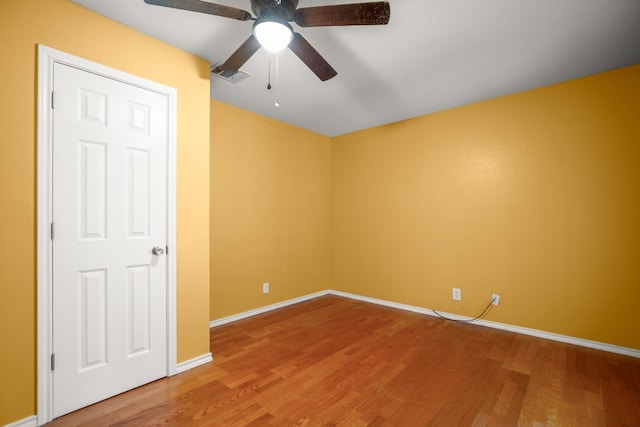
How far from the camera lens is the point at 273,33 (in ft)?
4.74

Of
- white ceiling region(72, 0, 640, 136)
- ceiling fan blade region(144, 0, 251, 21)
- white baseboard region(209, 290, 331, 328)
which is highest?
white ceiling region(72, 0, 640, 136)

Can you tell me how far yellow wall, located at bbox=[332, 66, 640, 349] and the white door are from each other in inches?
111

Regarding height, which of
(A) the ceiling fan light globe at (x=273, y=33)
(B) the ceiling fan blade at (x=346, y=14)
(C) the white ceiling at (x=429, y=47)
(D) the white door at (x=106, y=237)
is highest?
(C) the white ceiling at (x=429, y=47)

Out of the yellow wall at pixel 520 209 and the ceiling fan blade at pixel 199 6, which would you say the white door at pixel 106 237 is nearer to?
the ceiling fan blade at pixel 199 6

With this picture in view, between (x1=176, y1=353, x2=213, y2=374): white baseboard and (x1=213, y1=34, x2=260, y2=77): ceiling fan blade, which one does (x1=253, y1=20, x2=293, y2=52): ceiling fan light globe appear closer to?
(x1=213, y1=34, x2=260, y2=77): ceiling fan blade

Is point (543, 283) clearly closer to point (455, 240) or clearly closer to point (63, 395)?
point (455, 240)

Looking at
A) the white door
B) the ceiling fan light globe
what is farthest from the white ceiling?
the white door

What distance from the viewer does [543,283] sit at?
9.08ft

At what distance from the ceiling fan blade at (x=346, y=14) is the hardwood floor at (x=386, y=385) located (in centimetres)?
223

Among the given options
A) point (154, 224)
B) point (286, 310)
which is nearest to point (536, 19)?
point (154, 224)

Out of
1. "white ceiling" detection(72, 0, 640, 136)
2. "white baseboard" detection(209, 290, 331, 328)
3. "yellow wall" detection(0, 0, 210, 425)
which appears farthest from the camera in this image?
"white baseboard" detection(209, 290, 331, 328)

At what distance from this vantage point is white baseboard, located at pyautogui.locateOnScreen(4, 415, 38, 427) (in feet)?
4.96

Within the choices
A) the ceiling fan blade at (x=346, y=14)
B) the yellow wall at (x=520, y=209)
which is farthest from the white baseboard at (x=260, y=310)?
the ceiling fan blade at (x=346, y=14)

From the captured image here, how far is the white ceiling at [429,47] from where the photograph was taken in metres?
1.78
